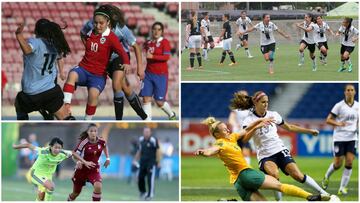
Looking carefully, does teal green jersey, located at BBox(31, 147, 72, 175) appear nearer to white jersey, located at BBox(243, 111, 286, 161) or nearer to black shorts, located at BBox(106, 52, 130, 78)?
black shorts, located at BBox(106, 52, 130, 78)

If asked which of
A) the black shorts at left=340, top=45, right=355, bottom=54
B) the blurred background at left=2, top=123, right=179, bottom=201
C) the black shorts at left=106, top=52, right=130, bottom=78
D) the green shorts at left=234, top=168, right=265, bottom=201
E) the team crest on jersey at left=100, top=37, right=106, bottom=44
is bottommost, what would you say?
the blurred background at left=2, top=123, right=179, bottom=201

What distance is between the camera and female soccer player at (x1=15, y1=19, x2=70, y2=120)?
43.8 feet

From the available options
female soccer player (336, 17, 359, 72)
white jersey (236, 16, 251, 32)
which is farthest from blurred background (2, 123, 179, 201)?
female soccer player (336, 17, 359, 72)

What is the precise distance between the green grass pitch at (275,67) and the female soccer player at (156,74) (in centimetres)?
31

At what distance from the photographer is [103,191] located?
1841 centimetres

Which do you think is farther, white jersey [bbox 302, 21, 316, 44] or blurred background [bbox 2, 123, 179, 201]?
blurred background [bbox 2, 123, 179, 201]

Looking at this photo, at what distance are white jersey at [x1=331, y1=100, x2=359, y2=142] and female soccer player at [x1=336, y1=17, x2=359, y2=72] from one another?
2.06 feet

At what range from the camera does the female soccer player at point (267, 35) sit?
47.2 ft

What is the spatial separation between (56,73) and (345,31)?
4.36 metres

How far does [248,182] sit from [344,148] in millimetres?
3913

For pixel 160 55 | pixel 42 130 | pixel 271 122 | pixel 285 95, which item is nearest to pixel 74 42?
pixel 160 55

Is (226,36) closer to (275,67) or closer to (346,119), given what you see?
(275,67)

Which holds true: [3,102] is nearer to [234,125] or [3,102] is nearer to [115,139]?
[234,125]

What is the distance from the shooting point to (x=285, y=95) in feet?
85.5
